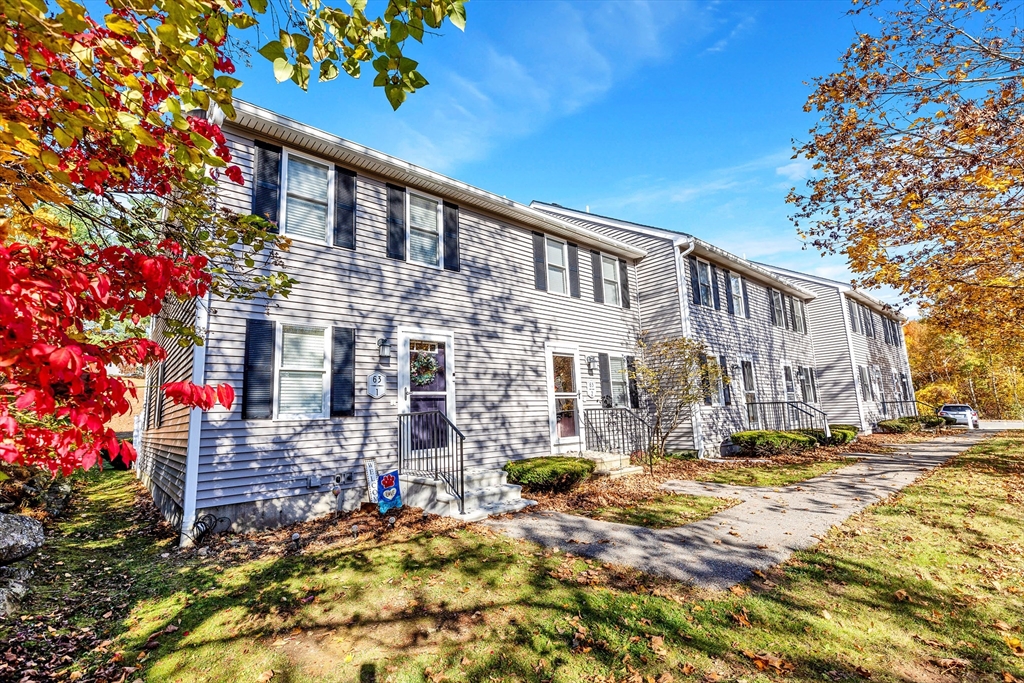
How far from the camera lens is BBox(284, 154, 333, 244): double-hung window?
7.44 meters

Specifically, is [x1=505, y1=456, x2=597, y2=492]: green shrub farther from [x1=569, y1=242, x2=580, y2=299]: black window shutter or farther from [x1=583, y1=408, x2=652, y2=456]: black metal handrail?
[x1=569, y1=242, x2=580, y2=299]: black window shutter

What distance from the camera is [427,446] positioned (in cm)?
827

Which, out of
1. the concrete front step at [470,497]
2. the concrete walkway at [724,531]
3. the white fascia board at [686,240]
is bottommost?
the concrete walkway at [724,531]

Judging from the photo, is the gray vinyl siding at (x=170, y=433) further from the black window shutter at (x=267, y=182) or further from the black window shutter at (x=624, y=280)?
the black window shutter at (x=624, y=280)

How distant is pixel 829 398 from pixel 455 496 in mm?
20378

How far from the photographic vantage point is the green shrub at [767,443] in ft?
42.9

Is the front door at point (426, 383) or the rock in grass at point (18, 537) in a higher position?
the front door at point (426, 383)

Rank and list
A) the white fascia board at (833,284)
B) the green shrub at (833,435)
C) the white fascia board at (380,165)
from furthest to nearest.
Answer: the white fascia board at (833,284) → the green shrub at (833,435) → the white fascia board at (380,165)

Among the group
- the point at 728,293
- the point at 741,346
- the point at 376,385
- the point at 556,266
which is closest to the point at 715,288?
the point at 728,293

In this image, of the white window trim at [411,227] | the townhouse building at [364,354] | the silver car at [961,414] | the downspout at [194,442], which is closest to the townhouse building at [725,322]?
the townhouse building at [364,354]

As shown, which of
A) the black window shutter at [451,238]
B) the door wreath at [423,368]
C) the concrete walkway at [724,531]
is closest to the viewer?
the concrete walkway at [724,531]

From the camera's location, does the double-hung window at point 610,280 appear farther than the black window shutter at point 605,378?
Yes

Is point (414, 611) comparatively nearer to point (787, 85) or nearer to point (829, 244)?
point (829, 244)

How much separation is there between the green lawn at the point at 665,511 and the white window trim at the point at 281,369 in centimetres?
432
